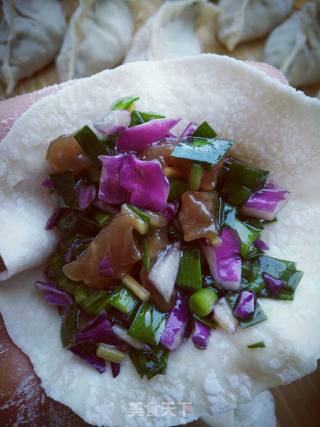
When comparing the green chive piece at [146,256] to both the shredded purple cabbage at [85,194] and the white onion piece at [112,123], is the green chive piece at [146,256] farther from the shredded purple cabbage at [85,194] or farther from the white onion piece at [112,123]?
the white onion piece at [112,123]

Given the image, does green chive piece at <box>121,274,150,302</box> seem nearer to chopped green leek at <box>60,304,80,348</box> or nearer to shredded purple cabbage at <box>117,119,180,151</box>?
chopped green leek at <box>60,304,80,348</box>

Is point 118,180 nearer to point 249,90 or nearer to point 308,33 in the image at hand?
point 249,90

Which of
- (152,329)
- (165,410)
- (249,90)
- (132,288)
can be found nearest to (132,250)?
(132,288)

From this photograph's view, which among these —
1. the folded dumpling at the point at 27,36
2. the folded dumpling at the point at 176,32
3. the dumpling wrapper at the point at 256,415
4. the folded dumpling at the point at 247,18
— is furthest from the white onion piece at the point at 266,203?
the folded dumpling at the point at 27,36

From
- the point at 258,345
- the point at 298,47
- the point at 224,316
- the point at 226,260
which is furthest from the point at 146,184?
the point at 298,47

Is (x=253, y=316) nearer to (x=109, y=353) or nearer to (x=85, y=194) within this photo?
(x=109, y=353)

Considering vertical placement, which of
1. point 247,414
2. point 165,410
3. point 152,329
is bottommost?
point 247,414

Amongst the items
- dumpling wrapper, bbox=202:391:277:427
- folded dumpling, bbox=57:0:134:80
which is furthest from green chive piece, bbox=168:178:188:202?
folded dumpling, bbox=57:0:134:80
